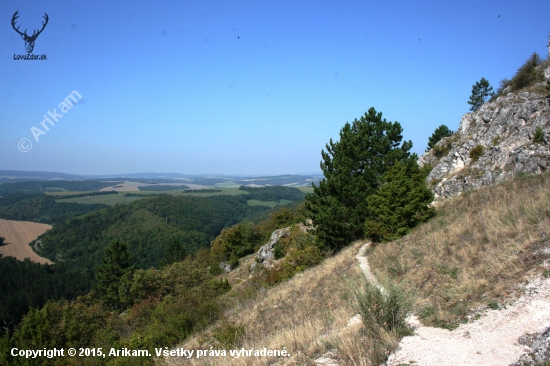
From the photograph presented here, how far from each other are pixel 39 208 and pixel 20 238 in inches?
2434

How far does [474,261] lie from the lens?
6.99 metres

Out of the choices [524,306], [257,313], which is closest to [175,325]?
[257,313]

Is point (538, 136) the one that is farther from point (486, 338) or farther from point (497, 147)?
point (486, 338)

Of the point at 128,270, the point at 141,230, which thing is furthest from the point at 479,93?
the point at 141,230

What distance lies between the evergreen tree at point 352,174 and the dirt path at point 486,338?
16192 millimetres

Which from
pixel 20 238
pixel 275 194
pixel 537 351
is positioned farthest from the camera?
pixel 275 194

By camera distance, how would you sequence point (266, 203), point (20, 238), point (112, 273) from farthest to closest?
point (266, 203)
point (20, 238)
point (112, 273)

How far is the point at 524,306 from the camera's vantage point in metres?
4.36

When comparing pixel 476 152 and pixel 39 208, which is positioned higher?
pixel 476 152

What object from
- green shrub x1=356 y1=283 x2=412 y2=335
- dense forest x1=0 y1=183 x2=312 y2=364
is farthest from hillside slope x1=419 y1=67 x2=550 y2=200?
green shrub x1=356 y1=283 x2=412 y2=335

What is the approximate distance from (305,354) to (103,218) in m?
138

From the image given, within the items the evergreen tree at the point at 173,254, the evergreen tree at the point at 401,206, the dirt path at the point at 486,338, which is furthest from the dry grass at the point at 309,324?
the evergreen tree at the point at 173,254

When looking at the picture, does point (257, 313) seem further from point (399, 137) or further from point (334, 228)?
point (399, 137)

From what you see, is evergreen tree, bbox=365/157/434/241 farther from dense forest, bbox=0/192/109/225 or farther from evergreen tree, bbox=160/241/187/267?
dense forest, bbox=0/192/109/225
